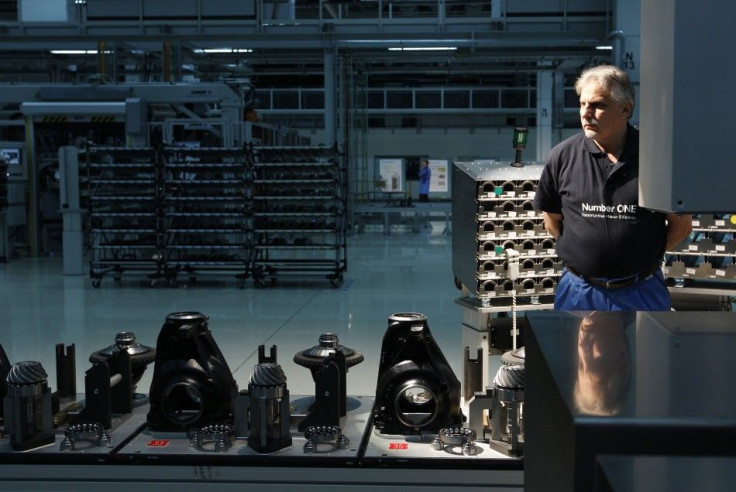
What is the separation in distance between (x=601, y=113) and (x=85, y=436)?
6.63 ft

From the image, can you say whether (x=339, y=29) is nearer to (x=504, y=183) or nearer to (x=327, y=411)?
(x=504, y=183)

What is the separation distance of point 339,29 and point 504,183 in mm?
11587

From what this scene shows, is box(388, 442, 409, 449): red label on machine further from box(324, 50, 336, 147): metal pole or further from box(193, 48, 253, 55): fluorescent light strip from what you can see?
box(193, 48, 253, 55): fluorescent light strip

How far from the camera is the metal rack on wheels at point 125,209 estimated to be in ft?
34.3

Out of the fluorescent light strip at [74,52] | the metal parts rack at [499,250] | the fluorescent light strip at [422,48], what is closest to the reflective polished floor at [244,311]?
the metal parts rack at [499,250]

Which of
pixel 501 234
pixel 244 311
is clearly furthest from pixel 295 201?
pixel 501 234

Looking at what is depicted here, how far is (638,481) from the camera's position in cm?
85

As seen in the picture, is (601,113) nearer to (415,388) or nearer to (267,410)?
(415,388)

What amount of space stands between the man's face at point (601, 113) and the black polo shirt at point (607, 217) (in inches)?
2.6

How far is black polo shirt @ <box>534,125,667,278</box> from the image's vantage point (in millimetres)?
3035

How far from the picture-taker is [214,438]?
2580mm

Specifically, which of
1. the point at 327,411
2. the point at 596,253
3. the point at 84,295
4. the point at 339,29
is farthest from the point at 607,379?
the point at 339,29

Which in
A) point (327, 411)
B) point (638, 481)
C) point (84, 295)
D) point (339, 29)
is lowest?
point (84, 295)

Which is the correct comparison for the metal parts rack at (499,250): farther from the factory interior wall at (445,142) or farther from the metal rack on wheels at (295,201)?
the factory interior wall at (445,142)
